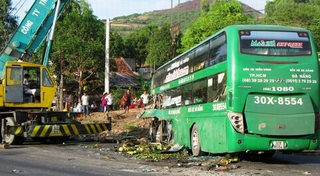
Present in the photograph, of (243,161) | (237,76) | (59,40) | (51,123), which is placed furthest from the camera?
(59,40)

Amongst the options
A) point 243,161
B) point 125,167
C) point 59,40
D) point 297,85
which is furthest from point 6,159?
point 59,40

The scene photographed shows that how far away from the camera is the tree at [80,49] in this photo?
42406 millimetres

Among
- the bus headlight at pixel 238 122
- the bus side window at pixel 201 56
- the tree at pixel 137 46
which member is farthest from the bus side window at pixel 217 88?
the tree at pixel 137 46

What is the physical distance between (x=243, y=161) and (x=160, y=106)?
6772mm

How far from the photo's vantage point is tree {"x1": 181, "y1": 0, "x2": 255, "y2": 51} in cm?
5724

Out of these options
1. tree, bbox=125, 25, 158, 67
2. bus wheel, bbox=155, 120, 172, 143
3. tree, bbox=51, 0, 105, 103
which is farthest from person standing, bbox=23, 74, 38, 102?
tree, bbox=125, 25, 158, 67

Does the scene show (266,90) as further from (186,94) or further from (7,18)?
(7,18)

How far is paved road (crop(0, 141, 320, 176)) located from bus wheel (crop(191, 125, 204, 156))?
337 millimetres

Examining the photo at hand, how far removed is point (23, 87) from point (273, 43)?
1043 centimetres

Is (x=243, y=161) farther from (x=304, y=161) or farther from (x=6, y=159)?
(x=6, y=159)

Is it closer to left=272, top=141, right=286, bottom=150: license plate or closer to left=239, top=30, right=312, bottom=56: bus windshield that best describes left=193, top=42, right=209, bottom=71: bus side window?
left=239, top=30, right=312, bottom=56: bus windshield

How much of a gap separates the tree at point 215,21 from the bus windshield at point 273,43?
4356 centimetres

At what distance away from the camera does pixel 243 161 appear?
47.4 ft

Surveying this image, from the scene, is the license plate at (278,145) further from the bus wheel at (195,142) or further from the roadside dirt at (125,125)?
the roadside dirt at (125,125)
